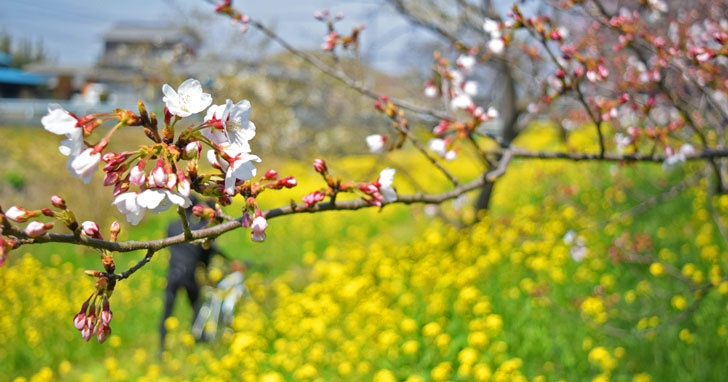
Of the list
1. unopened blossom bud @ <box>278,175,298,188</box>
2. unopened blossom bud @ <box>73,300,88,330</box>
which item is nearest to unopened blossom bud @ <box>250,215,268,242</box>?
unopened blossom bud @ <box>278,175,298,188</box>

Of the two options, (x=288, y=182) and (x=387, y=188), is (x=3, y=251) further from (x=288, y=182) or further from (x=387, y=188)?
(x=387, y=188)

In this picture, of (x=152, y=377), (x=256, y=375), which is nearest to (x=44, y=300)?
(x=152, y=377)

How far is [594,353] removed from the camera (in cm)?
315

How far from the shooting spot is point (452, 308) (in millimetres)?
4480

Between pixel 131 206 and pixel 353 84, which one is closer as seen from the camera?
pixel 131 206

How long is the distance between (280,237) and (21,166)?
496 inches

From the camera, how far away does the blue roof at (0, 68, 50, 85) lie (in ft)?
118

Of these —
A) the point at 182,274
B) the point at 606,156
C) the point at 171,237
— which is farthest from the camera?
the point at 182,274

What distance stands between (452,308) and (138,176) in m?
3.91

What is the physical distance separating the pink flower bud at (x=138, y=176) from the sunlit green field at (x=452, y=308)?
7.79 feet

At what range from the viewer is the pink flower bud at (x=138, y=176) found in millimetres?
912

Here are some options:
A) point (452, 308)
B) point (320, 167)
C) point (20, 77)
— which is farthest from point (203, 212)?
point (20, 77)

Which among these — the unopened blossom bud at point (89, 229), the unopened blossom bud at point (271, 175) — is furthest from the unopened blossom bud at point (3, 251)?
the unopened blossom bud at point (271, 175)

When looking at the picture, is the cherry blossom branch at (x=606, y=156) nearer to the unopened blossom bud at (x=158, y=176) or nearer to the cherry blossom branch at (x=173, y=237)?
the cherry blossom branch at (x=173, y=237)
